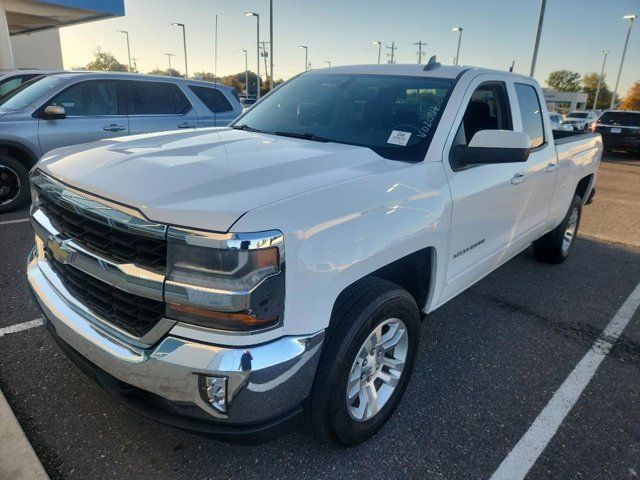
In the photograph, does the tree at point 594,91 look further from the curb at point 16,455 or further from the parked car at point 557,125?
the curb at point 16,455

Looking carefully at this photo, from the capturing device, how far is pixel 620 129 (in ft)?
55.4

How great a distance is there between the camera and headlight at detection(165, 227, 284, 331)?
1.64m

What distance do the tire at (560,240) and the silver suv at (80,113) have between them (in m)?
4.81

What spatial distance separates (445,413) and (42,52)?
37250 millimetres

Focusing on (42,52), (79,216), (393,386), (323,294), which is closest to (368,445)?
(393,386)

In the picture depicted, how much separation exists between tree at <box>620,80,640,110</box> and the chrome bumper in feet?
290

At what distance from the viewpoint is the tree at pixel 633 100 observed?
7312cm

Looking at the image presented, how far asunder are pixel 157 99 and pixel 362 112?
16.1ft

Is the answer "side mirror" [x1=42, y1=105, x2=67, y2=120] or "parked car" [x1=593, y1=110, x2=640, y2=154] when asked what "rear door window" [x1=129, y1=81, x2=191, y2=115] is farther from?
"parked car" [x1=593, y1=110, x2=640, y2=154]

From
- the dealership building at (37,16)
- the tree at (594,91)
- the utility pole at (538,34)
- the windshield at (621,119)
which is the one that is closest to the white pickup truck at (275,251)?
the windshield at (621,119)

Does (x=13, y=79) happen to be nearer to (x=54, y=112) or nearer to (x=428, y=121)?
(x=54, y=112)

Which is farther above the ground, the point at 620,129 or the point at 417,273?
the point at 417,273

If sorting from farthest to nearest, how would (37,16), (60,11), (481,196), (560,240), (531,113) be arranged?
(37,16), (60,11), (560,240), (531,113), (481,196)

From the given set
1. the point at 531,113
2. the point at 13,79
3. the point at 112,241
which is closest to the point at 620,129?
the point at 531,113
